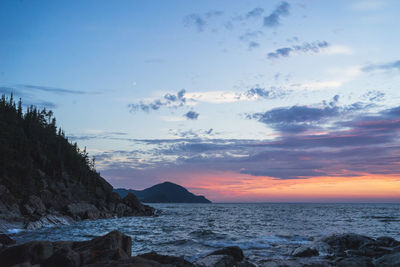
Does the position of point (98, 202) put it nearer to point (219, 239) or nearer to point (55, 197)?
point (55, 197)

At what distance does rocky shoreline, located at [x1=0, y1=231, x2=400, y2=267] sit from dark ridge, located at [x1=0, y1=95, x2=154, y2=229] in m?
31.8

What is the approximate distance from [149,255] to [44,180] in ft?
235

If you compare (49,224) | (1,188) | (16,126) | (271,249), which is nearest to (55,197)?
(1,188)

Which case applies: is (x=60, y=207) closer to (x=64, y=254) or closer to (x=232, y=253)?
(x=232, y=253)

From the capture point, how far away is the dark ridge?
51809mm

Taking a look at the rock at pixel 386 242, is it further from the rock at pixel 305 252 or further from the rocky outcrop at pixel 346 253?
the rock at pixel 305 252

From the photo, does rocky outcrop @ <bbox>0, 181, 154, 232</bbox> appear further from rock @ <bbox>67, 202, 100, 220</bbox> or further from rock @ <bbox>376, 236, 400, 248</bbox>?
rock @ <bbox>376, 236, 400, 248</bbox>

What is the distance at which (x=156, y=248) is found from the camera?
2569 cm

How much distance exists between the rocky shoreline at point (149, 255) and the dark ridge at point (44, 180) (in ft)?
104

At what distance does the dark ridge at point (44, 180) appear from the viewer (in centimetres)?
5181

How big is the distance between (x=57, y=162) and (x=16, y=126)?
17.1 m

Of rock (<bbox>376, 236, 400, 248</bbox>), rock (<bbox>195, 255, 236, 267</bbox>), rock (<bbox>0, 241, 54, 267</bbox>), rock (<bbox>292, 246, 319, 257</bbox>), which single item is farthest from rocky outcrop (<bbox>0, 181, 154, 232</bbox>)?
rock (<bbox>376, 236, 400, 248</bbox>)

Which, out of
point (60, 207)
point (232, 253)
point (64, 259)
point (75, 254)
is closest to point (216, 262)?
point (232, 253)

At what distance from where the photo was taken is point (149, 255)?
49.5 feet
